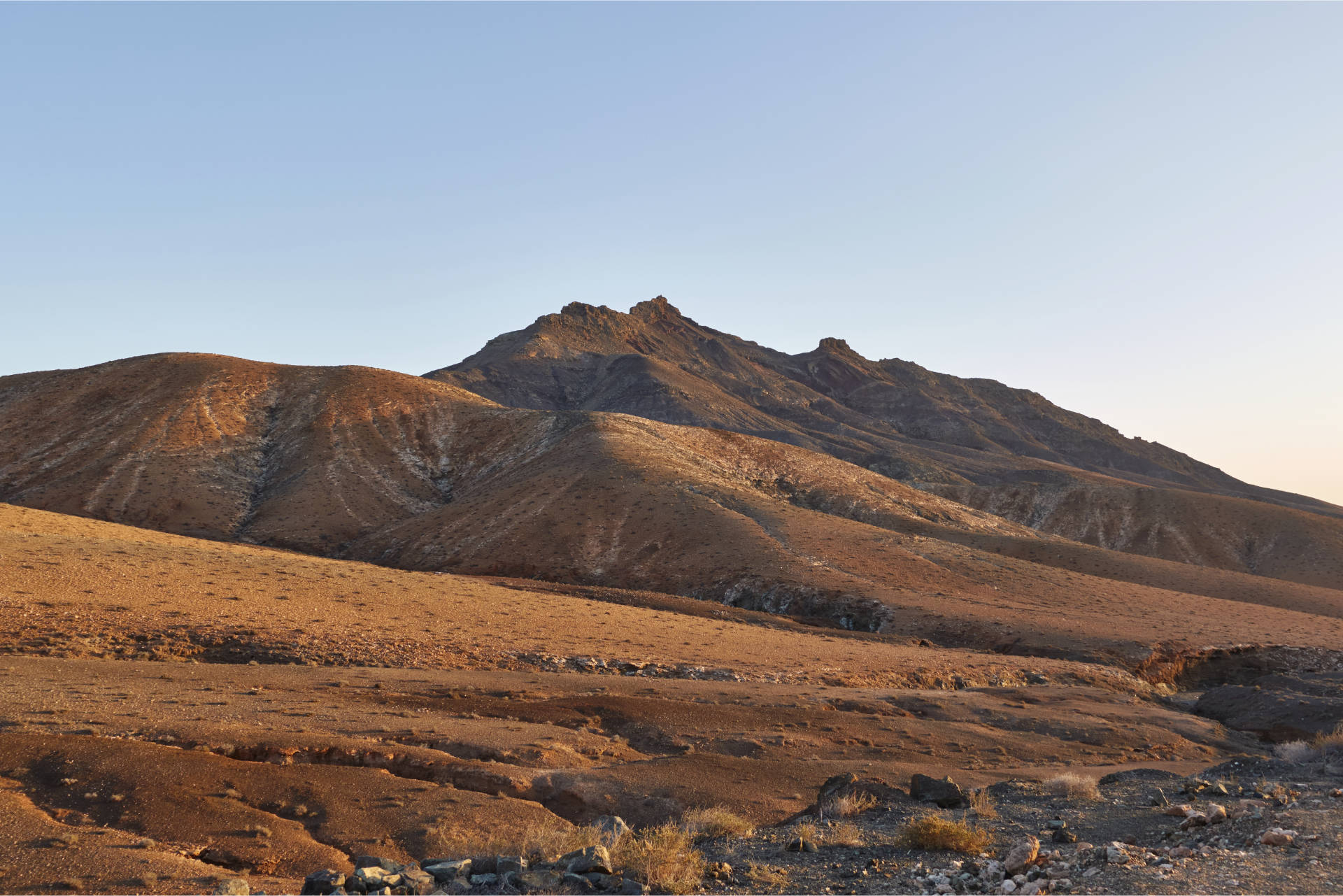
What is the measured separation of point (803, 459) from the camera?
82.8 metres

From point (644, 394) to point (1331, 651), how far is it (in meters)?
152

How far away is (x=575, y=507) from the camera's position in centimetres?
6112

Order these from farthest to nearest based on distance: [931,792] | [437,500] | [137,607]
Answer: [437,500] → [137,607] → [931,792]

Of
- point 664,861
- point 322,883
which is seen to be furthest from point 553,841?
point 322,883

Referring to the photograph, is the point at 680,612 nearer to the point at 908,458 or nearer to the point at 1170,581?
the point at 1170,581

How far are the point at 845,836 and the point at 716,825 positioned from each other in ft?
6.77

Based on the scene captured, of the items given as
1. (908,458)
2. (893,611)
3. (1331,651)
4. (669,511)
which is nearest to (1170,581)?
(1331,651)

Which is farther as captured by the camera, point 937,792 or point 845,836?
point 937,792

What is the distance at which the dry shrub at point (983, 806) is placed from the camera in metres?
13.6

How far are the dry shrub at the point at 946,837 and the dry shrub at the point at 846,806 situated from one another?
2.09m

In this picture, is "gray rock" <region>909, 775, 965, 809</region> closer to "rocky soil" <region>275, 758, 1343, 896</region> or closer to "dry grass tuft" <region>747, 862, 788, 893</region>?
"rocky soil" <region>275, 758, 1343, 896</region>

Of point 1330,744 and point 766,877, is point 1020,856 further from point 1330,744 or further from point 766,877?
point 1330,744

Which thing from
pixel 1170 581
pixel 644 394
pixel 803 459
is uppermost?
pixel 644 394

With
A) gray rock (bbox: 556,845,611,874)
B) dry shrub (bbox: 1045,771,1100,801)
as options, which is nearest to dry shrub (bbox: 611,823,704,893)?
gray rock (bbox: 556,845,611,874)
